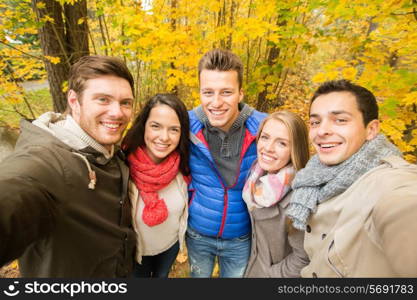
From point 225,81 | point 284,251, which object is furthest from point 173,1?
point 284,251

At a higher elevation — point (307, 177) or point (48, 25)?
point (48, 25)

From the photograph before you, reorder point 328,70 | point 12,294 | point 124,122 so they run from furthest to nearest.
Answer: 1. point 328,70
2. point 124,122
3. point 12,294

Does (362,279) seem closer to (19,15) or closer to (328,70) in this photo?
(328,70)

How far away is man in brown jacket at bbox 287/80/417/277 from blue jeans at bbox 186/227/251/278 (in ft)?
2.33

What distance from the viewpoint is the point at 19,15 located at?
301 cm

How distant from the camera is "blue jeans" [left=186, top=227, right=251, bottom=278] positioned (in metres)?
2.07

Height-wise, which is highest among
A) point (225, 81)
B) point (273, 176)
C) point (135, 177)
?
point (225, 81)

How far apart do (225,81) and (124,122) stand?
95 cm

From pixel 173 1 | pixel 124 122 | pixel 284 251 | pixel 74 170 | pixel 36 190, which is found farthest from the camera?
pixel 173 1

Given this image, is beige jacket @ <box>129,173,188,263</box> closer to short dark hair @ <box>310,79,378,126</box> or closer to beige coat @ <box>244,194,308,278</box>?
beige coat @ <box>244,194,308,278</box>

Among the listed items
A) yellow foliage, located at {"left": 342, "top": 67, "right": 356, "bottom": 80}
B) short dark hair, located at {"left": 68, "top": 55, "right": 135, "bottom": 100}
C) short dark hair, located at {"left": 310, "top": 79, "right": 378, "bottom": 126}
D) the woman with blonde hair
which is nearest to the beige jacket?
the woman with blonde hair

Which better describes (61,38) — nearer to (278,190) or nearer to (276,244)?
(278,190)

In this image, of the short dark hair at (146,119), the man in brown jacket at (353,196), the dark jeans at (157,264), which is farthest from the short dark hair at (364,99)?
the dark jeans at (157,264)

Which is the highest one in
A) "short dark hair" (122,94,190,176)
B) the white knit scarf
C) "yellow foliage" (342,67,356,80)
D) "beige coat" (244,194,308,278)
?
"yellow foliage" (342,67,356,80)
